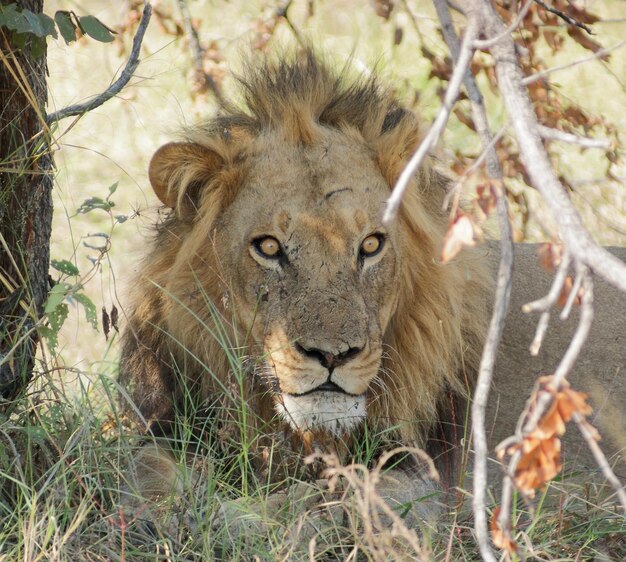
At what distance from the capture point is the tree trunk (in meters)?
3.55

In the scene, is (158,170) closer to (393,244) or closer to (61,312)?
(61,312)

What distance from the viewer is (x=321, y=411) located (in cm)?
327

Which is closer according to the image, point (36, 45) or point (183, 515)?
point (183, 515)

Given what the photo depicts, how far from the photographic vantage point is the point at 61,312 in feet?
11.5

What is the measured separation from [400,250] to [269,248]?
0.52 m

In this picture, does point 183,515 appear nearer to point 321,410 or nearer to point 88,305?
point 321,410

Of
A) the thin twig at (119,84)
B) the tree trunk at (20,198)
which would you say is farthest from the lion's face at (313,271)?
the tree trunk at (20,198)

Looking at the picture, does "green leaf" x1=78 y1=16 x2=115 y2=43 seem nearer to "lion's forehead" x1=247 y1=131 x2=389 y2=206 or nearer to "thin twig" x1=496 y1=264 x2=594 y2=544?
"lion's forehead" x1=247 y1=131 x2=389 y2=206

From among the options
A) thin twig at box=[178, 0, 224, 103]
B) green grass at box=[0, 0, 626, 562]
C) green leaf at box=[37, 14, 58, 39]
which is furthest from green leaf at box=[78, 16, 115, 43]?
thin twig at box=[178, 0, 224, 103]

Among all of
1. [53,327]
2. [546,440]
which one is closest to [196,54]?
[53,327]

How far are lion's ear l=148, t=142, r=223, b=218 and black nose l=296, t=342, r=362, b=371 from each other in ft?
2.85

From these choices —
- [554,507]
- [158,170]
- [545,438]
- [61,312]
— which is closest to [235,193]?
[158,170]

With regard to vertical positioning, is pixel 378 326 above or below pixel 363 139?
below

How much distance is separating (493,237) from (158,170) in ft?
4.79
